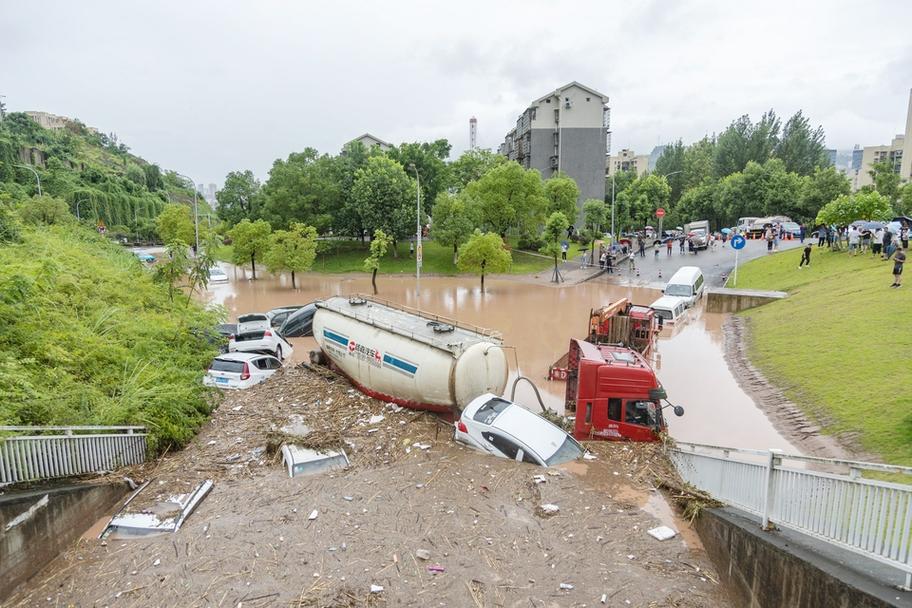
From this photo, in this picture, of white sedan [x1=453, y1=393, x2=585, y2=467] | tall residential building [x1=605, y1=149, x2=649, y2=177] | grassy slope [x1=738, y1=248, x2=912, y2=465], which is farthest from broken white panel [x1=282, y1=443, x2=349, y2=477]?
tall residential building [x1=605, y1=149, x2=649, y2=177]

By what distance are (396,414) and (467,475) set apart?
3219mm

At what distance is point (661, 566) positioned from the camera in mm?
6066

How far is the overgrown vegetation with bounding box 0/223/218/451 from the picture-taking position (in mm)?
7930

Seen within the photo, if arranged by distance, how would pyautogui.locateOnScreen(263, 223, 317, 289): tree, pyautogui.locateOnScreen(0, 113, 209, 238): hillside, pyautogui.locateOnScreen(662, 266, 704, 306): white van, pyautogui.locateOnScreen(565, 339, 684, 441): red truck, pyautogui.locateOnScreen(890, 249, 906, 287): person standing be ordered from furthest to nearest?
1. pyautogui.locateOnScreen(0, 113, 209, 238): hillside
2. pyautogui.locateOnScreen(263, 223, 317, 289): tree
3. pyautogui.locateOnScreen(662, 266, 704, 306): white van
4. pyautogui.locateOnScreen(890, 249, 906, 287): person standing
5. pyautogui.locateOnScreen(565, 339, 684, 441): red truck

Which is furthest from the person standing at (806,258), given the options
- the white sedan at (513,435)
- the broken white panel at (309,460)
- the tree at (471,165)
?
the tree at (471,165)

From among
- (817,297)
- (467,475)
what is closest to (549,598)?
(467,475)

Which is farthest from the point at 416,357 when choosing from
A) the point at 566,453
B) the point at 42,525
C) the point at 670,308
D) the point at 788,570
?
the point at 670,308

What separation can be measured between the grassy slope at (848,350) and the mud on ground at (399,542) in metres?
5.99

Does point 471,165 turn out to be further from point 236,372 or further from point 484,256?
point 236,372

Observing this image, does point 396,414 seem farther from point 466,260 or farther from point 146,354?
point 466,260

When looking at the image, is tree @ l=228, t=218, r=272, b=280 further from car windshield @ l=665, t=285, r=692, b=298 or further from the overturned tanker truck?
car windshield @ l=665, t=285, r=692, b=298

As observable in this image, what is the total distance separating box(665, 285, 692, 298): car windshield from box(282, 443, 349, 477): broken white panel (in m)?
22.0

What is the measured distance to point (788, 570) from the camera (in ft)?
17.2

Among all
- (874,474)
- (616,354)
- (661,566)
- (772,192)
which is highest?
(772,192)
